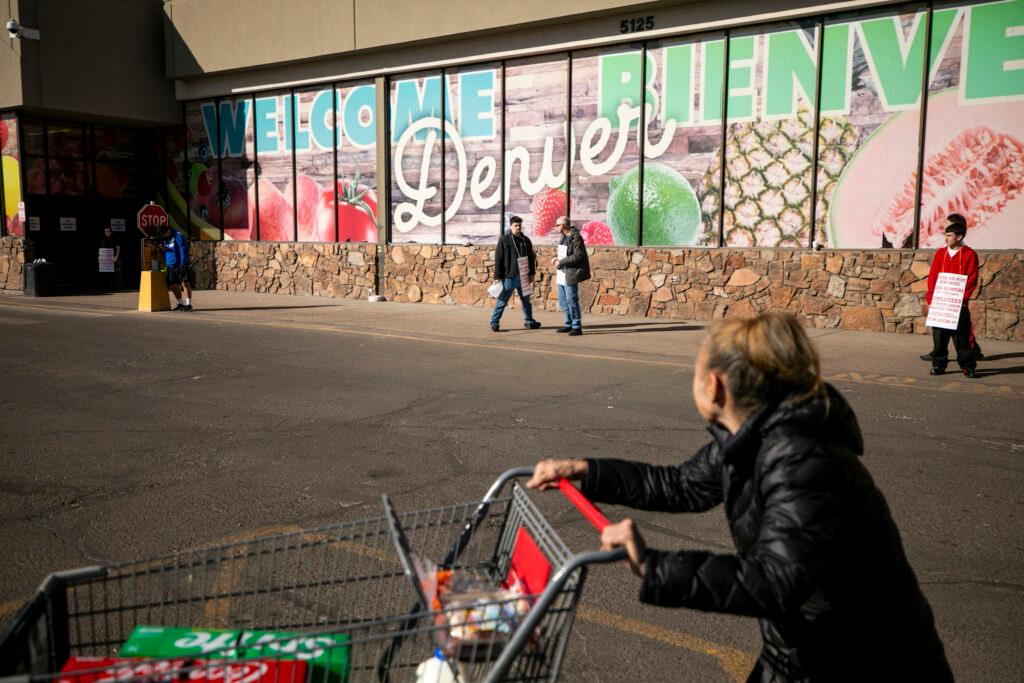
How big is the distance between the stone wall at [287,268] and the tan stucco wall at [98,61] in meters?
4.21

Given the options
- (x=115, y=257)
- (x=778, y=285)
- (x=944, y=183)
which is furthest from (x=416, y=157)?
(x=944, y=183)

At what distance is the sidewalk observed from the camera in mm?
10633

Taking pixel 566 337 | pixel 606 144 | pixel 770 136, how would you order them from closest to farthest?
pixel 566 337 < pixel 770 136 < pixel 606 144

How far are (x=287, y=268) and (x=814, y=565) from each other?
22.1 metres

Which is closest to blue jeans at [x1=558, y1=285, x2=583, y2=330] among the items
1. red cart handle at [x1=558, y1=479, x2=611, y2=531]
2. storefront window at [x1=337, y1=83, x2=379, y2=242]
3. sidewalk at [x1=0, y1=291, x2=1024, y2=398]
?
sidewalk at [x1=0, y1=291, x2=1024, y2=398]

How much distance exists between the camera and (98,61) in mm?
24062

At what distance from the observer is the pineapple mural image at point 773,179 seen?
15125 millimetres

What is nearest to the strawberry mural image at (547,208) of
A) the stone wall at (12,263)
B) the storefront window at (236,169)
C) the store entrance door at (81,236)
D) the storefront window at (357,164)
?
the storefront window at (357,164)

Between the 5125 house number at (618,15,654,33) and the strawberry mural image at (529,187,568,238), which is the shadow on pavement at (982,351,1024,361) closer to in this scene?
the 5125 house number at (618,15,654,33)

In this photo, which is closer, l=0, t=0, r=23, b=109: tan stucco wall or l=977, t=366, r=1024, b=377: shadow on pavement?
l=977, t=366, r=1024, b=377: shadow on pavement

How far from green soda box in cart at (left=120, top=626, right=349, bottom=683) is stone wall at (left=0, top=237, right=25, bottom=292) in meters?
24.4

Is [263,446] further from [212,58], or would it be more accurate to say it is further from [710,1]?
[212,58]

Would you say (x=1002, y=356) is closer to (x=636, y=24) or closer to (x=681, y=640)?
(x=636, y=24)

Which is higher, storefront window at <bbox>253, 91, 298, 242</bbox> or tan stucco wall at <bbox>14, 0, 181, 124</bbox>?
tan stucco wall at <bbox>14, 0, 181, 124</bbox>
